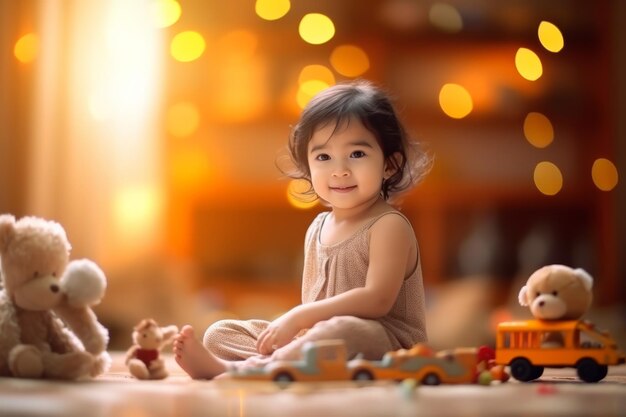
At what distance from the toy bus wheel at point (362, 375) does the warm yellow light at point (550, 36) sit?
2254 millimetres

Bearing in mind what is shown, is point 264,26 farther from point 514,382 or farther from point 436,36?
point 514,382

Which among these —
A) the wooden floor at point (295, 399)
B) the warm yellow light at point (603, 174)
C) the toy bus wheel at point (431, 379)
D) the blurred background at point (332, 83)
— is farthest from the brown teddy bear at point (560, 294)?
the warm yellow light at point (603, 174)

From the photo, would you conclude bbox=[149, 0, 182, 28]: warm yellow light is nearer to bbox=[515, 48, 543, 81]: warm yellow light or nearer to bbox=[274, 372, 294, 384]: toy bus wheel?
bbox=[515, 48, 543, 81]: warm yellow light

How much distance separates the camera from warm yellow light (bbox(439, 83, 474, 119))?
3.19 m

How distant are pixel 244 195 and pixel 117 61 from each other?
608mm

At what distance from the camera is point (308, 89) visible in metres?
3.20

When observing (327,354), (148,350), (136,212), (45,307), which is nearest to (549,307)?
(327,354)

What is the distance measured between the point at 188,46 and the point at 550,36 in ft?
4.14

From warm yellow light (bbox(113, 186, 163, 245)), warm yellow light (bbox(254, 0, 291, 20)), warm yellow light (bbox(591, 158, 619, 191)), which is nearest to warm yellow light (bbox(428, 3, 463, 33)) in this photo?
warm yellow light (bbox(254, 0, 291, 20))

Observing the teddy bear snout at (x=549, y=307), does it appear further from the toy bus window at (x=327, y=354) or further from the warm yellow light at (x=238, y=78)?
the warm yellow light at (x=238, y=78)

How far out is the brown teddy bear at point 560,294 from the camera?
1382 mm

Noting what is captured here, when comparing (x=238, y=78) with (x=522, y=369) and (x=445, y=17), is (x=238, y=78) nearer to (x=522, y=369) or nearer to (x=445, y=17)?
(x=445, y=17)

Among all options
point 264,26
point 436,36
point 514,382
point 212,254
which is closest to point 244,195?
point 212,254

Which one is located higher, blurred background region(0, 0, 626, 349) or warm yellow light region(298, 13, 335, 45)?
warm yellow light region(298, 13, 335, 45)
